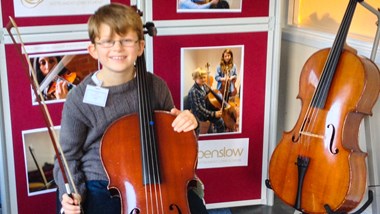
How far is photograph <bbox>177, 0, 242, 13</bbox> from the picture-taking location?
2373 millimetres

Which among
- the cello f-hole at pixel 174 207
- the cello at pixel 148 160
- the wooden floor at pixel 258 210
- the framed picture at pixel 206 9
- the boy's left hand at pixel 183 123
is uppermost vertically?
the framed picture at pixel 206 9

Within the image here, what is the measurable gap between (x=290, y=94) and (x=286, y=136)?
758 mm

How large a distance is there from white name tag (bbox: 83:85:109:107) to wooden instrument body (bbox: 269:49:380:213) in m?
0.86

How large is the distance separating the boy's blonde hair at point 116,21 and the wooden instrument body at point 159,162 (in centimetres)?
28

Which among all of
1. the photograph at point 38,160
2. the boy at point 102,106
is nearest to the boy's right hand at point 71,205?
the boy at point 102,106

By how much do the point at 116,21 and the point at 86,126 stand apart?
1.21 ft

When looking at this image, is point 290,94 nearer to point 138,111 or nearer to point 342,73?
point 342,73

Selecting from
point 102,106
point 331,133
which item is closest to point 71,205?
point 102,106

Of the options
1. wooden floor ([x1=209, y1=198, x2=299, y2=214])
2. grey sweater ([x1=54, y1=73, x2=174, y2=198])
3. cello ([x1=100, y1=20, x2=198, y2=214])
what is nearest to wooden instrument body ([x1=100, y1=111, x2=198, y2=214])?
cello ([x1=100, y1=20, x2=198, y2=214])

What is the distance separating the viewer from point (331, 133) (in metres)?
2.01

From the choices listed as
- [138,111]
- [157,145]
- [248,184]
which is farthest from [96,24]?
[248,184]

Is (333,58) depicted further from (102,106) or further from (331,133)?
(102,106)

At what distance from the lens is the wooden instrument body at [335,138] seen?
1945mm

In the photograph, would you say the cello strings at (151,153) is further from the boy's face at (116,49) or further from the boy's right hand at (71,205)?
the boy's right hand at (71,205)
